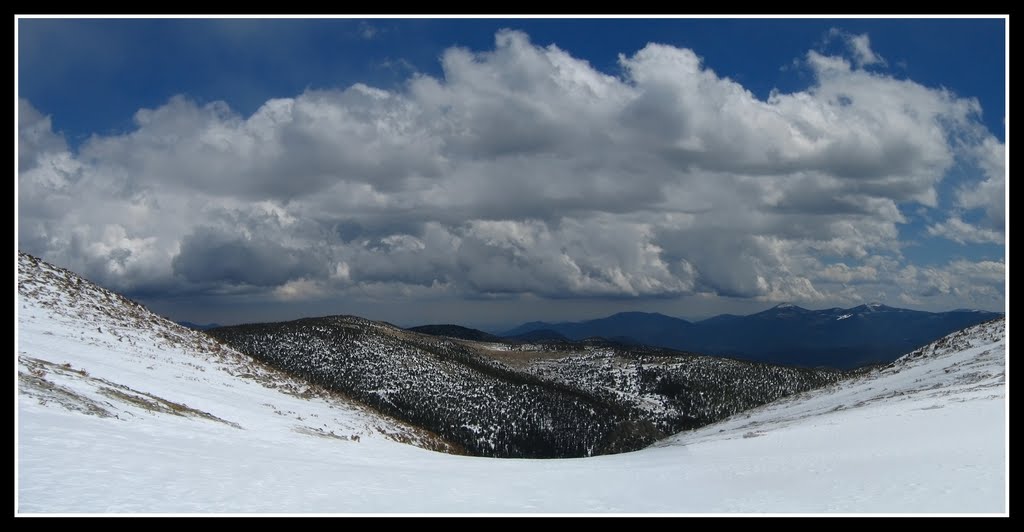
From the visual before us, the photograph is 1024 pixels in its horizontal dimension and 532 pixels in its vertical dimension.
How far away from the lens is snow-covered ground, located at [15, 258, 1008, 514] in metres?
13.8

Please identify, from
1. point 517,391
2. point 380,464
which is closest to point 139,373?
point 380,464

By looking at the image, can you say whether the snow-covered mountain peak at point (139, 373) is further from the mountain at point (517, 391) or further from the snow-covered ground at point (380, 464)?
the mountain at point (517, 391)

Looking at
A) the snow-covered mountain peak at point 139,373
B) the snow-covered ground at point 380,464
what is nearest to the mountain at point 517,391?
the snow-covered mountain peak at point 139,373

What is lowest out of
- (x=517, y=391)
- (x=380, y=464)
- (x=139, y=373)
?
(x=517, y=391)

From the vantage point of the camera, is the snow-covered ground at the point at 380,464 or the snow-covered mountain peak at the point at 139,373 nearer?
the snow-covered ground at the point at 380,464

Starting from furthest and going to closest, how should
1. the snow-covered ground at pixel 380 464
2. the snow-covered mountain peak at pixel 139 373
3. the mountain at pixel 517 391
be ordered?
1. the mountain at pixel 517 391
2. the snow-covered mountain peak at pixel 139 373
3. the snow-covered ground at pixel 380 464

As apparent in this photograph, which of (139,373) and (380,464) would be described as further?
(139,373)

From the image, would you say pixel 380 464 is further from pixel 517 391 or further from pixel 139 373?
pixel 517 391

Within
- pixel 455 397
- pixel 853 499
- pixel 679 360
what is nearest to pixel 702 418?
pixel 679 360

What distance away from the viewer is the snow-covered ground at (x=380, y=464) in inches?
543

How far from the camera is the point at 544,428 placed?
416 feet

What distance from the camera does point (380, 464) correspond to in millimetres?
24062

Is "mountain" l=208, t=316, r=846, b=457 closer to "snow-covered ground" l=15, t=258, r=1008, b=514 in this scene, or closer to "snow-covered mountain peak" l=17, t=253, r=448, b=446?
"snow-covered mountain peak" l=17, t=253, r=448, b=446
